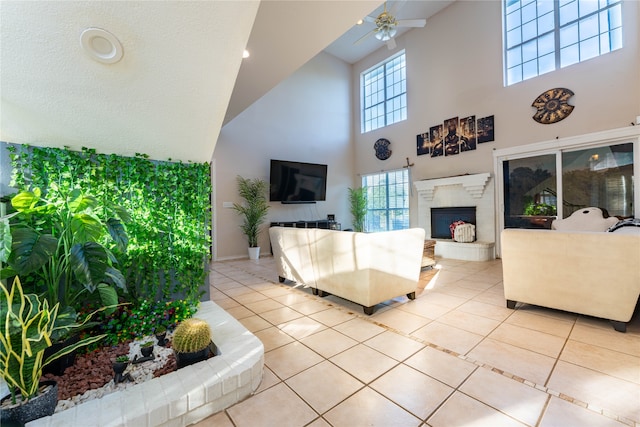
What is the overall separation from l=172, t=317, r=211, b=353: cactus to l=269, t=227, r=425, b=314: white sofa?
1.43 m

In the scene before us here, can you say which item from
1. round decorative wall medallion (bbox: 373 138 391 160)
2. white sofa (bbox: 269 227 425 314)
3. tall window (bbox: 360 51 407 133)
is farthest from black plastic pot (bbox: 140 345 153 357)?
tall window (bbox: 360 51 407 133)

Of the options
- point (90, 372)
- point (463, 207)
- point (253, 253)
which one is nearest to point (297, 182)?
point (253, 253)

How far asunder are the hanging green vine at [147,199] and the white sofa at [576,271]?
2.98 meters

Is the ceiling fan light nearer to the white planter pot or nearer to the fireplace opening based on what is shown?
the fireplace opening

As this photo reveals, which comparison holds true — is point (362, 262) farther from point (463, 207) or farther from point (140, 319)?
point (463, 207)

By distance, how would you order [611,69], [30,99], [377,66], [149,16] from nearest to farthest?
[149,16], [30,99], [611,69], [377,66]

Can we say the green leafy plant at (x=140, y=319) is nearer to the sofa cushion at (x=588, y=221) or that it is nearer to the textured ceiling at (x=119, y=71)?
the textured ceiling at (x=119, y=71)

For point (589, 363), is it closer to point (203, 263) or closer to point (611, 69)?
point (203, 263)

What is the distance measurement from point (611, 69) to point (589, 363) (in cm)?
500

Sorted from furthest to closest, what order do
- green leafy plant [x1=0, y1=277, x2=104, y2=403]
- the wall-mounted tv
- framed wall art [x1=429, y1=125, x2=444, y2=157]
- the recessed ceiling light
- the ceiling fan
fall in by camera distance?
the wall-mounted tv → framed wall art [x1=429, y1=125, x2=444, y2=157] → the ceiling fan → the recessed ceiling light → green leafy plant [x1=0, y1=277, x2=104, y2=403]

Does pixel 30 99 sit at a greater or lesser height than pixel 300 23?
lesser

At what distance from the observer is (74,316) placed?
1300mm

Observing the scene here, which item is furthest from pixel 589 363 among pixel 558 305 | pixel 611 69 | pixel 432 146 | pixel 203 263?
pixel 432 146

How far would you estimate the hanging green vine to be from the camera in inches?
70.7
